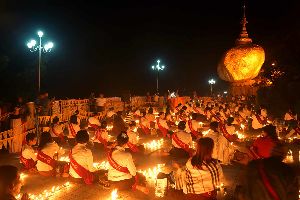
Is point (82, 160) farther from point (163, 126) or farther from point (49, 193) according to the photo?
point (163, 126)

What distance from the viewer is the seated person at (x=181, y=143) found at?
11.3 metres

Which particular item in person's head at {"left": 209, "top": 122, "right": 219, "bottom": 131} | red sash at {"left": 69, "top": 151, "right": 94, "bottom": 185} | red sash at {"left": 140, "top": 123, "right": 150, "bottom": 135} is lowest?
red sash at {"left": 69, "top": 151, "right": 94, "bottom": 185}

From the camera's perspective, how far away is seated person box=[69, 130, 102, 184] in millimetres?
8250

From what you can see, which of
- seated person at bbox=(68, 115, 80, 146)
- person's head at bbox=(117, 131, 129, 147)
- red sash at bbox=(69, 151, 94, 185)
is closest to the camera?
person's head at bbox=(117, 131, 129, 147)

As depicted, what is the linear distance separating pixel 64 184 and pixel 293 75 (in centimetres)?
1410

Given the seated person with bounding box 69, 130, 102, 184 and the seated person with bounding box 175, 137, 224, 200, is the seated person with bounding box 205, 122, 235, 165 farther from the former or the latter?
the seated person with bounding box 175, 137, 224, 200

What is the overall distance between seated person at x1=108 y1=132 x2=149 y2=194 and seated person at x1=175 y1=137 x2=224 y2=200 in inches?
97.1

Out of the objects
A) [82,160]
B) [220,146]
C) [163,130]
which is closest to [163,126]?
[163,130]

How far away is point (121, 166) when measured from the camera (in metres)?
7.67

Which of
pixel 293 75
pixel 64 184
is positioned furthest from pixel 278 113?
pixel 64 184

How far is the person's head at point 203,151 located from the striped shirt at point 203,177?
7 cm

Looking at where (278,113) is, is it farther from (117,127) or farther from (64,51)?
(64,51)

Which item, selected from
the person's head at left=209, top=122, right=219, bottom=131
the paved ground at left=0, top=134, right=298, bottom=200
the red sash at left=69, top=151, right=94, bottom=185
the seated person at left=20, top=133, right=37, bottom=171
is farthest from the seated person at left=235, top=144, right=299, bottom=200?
the seated person at left=20, top=133, right=37, bottom=171

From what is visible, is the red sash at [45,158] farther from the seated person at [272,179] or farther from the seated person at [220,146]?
the seated person at [272,179]
